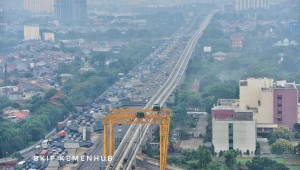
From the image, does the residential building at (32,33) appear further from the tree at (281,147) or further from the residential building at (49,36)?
the tree at (281,147)

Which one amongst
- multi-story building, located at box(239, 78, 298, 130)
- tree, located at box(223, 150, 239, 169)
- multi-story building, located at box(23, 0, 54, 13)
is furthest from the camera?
multi-story building, located at box(23, 0, 54, 13)

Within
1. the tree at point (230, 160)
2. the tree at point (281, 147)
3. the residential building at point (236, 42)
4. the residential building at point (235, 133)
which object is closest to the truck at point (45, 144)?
the residential building at point (235, 133)

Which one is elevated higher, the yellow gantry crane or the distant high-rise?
the distant high-rise

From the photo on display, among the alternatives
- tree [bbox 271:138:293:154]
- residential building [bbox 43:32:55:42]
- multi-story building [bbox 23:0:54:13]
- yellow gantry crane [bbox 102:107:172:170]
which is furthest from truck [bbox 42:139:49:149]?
multi-story building [bbox 23:0:54:13]

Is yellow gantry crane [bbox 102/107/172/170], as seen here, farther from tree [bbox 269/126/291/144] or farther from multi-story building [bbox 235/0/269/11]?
multi-story building [bbox 235/0/269/11]

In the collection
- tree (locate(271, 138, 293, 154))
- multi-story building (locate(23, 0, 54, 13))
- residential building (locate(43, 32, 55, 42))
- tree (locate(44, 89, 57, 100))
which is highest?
multi-story building (locate(23, 0, 54, 13))
